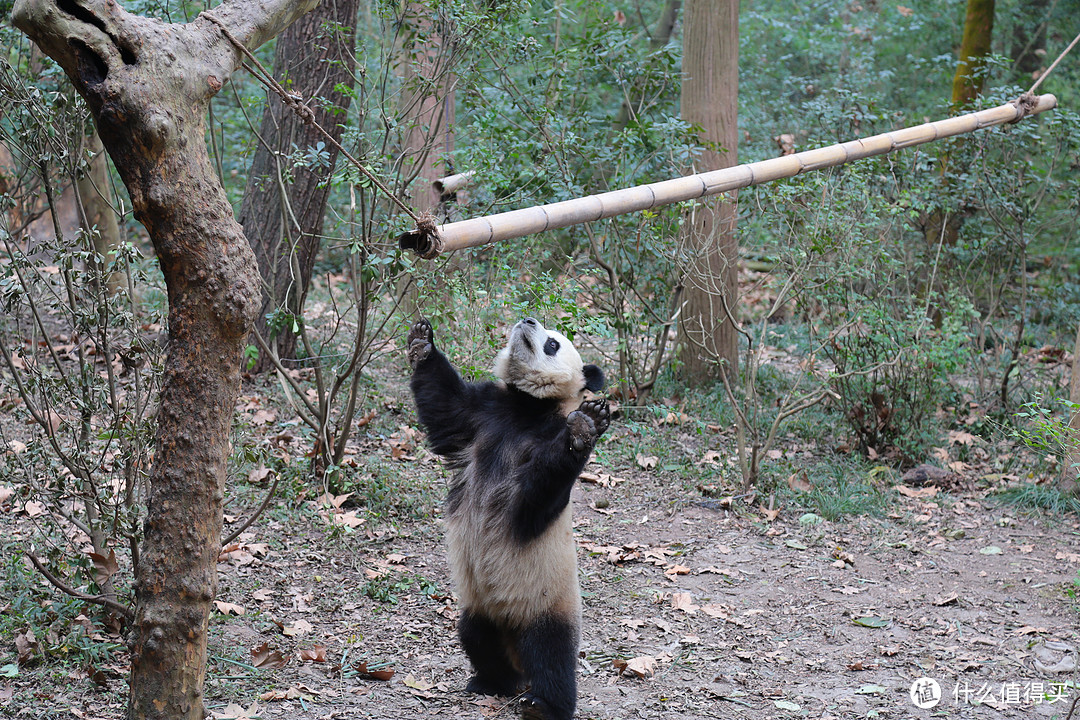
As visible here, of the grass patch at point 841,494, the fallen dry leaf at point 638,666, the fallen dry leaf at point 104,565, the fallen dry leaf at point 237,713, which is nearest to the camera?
the fallen dry leaf at point 237,713

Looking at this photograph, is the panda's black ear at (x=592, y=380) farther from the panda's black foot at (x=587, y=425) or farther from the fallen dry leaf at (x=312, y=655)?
the fallen dry leaf at (x=312, y=655)

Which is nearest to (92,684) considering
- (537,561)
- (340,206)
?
(537,561)

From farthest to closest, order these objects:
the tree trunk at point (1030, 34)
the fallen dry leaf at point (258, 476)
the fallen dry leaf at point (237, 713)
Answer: the tree trunk at point (1030, 34) < the fallen dry leaf at point (258, 476) < the fallen dry leaf at point (237, 713)

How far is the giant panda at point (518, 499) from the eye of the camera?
3715 mm

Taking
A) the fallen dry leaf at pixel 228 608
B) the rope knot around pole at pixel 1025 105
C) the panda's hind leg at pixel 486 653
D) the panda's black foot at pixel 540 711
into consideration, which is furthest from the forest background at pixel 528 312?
the rope knot around pole at pixel 1025 105

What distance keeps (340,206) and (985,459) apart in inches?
290

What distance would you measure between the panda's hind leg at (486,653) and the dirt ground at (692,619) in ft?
0.26

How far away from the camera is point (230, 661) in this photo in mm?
3914

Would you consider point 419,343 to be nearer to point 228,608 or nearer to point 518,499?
point 518,499

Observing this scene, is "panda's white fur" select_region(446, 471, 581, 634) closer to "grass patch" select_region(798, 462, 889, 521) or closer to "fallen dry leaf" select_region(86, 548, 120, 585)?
"fallen dry leaf" select_region(86, 548, 120, 585)

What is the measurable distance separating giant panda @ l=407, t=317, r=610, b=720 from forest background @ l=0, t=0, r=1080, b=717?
39 centimetres

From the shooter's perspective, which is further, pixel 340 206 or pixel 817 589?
pixel 340 206

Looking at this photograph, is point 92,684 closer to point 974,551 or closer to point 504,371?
point 504,371

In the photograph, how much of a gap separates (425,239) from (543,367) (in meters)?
0.97
